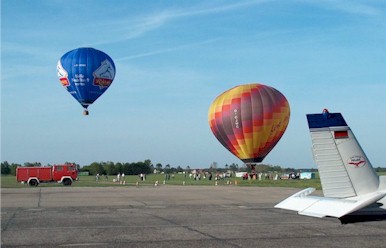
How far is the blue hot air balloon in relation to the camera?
1941 inches

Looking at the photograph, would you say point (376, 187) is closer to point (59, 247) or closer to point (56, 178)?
point (59, 247)

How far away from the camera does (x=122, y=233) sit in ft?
58.9

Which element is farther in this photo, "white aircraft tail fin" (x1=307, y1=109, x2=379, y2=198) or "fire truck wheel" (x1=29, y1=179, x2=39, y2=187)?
"fire truck wheel" (x1=29, y1=179, x2=39, y2=187)

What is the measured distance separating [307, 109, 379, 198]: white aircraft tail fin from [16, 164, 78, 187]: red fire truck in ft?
170

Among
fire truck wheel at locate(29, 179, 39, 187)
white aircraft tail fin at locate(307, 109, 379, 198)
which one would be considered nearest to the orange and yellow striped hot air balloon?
fire truck wheel at locate(29, 179, 39, 187)

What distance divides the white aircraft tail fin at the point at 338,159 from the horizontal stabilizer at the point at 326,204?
0.30 meters

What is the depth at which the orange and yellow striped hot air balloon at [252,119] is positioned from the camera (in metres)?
49.4

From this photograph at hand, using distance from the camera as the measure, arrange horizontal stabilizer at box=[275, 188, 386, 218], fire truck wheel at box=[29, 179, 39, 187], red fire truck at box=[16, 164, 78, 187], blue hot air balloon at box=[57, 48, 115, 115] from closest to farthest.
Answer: horizontal stabilizer at box=[275, 188, 386, 218], blue hot air balloon at box=[57, 48, 115, 115], red fire truck at box=[16, 164, 78, 187], fire truck wheel at box=[29, 179, 39, 187]

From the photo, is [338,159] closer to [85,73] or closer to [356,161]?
[356,161]

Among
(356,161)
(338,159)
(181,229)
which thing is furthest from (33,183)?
(356,161)

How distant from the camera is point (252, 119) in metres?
49.4

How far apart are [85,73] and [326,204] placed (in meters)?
39.8

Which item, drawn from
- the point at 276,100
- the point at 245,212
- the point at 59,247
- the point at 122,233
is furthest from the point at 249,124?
the point at 59,247

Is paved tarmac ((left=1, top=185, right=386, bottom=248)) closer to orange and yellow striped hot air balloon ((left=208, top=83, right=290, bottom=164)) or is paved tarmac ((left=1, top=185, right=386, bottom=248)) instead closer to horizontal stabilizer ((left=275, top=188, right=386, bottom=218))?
horizontal stabilizer ((left=275, top=188, right=386, bottom=218))
